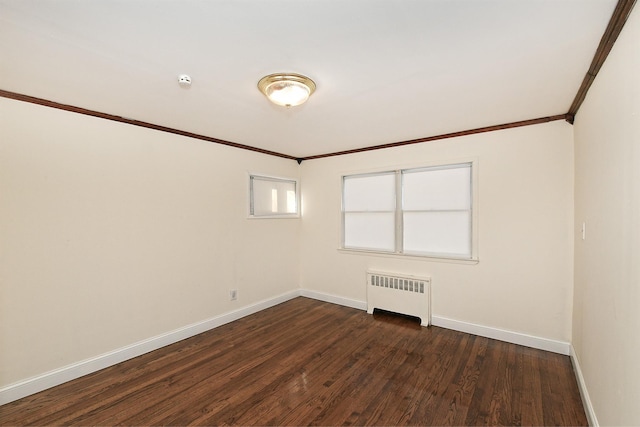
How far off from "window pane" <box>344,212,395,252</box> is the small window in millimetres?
981

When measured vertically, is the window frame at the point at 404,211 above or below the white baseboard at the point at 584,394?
above

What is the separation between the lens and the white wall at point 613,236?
4.11 ft

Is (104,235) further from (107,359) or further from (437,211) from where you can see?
(437,211)

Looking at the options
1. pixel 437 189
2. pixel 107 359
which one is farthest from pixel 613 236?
pixel 107 359

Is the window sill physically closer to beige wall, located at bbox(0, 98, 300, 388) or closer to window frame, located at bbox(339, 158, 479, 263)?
window frame, located at bbox(339, 158, 479, 263)

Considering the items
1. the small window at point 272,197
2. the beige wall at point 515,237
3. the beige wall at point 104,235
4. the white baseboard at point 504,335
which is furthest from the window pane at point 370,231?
the beige wall at point 104,235

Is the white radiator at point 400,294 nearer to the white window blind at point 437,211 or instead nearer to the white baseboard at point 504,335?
the white baseboard at point 504,335

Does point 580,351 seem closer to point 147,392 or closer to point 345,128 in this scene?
point 345,128

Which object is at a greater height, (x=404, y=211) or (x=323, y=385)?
(x=404, y=211)

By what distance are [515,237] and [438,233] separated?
33.0 inches

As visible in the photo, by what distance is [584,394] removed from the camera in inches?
81.9

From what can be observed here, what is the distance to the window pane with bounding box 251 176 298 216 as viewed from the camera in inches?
164

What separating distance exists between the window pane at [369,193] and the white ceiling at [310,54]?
1.43 m

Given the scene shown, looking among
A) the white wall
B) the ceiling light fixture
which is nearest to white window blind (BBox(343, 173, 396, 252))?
the white wall
